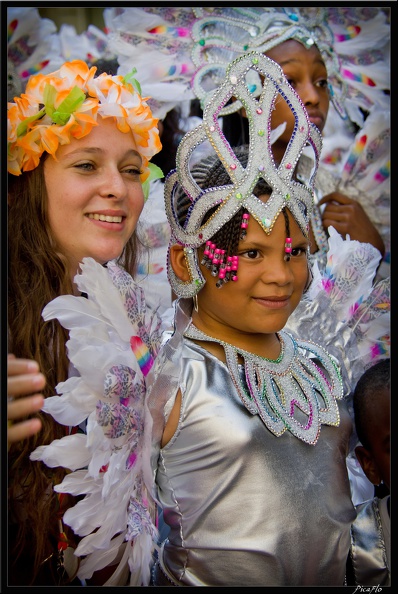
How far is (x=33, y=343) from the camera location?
191 cm

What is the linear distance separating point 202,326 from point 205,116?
546mm

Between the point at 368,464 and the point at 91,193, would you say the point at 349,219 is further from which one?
the point at 91,193

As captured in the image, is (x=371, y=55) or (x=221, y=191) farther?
(x=371, y=55)

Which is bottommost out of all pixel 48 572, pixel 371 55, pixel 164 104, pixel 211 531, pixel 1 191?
pixel 48 572

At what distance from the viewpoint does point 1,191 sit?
1.88 metres

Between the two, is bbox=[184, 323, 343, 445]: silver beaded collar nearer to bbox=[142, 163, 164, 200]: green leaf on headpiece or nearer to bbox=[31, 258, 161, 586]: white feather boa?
bbox=[31, 258, 161, 586]: white feather boa

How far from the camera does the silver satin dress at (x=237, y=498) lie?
5.55ft

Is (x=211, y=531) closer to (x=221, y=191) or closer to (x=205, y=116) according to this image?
(x=221, y=191)

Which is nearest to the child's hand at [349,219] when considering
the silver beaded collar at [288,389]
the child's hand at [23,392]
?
the silver beaded collar at [288,389]

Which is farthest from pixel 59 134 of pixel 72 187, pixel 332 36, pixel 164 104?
pixel 332 36

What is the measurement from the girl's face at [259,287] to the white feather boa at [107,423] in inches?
7.6

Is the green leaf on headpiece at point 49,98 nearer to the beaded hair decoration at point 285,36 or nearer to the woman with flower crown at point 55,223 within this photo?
the woman with flower crown at point 55,223
